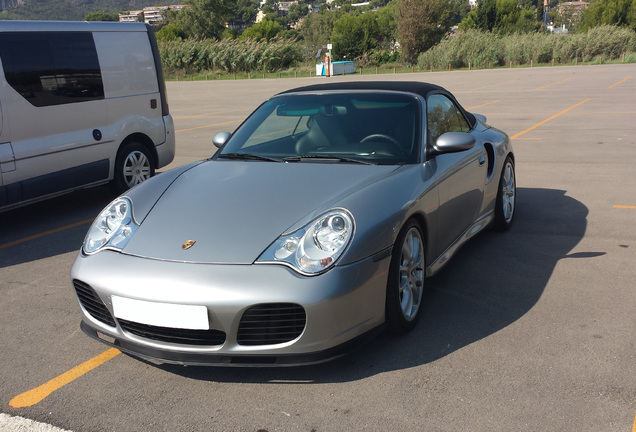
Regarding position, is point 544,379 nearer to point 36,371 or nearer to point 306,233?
point 306,233

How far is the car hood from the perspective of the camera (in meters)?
3.22

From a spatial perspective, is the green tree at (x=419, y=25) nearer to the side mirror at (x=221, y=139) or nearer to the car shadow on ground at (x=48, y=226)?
the car shadow on ground at (x=48, y=226)

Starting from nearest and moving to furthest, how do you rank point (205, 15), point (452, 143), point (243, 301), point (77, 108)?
1. point (243, 301)
2. point (452, 143)
3. point (77, 108)
4. point (205, 15)

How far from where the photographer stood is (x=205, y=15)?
Answer: 88.8m

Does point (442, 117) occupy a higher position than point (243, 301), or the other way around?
point (442, 117)

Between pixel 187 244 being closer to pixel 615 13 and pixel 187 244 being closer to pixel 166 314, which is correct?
pixel 166 314

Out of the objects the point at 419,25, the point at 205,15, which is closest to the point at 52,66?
the point at 419,25

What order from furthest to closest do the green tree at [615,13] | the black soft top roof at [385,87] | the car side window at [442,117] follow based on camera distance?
the green tree at [615,13], the black soft top roof at [385,87], the car side window at [442,117]

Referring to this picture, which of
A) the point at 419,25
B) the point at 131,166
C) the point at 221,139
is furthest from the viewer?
the point at 419,25

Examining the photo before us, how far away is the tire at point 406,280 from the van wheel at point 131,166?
15.7 feet

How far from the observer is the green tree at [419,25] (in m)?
60.8

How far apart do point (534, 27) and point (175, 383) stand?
93862 millimetres

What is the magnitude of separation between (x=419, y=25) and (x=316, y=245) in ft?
201

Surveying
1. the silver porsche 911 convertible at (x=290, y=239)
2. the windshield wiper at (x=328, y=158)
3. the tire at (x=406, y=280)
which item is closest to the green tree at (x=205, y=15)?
the silver porsche 911 convertible at (x=290, y=239)
